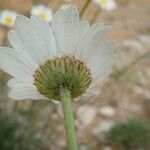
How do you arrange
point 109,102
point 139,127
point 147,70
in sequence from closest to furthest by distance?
1. point 139,127
2. point 109,102
3. point 147,70

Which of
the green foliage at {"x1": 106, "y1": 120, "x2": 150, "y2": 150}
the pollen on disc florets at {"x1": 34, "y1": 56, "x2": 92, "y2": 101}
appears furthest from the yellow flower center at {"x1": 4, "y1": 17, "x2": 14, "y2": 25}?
the pollen on disc florets at {"x1": 34, "y1": 56, "x2": 92, "y2": 101}

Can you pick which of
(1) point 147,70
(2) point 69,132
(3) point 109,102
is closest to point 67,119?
(2) point 69,132

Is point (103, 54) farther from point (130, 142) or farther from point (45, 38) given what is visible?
point (130, 142)

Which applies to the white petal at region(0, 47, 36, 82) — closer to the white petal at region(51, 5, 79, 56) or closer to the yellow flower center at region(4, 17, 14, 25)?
the white petal at region(51, 5, 79, 56)

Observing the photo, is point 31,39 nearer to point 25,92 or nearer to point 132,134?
point 25,92

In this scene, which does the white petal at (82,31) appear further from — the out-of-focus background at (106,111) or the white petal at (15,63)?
the out-of-focus background at (106,111)

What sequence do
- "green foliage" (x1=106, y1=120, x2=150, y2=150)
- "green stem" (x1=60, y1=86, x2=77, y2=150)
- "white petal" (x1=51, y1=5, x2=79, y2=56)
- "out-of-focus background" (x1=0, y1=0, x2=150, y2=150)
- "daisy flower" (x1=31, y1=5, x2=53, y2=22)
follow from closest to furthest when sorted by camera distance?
"green stem" (x1=60, y1=86, x2=77, y2=150) → "white petal" (x1=51, y1=5, x2=79, y2=56) → "daisy flower" (x1=31, y1=5, x2=53, y2=22) → "out-of-focus background" (x1=0, y1=0, x2=150, y2=150) → "green foliage" (x1=106, y1=120, x2=150, y2=150)
